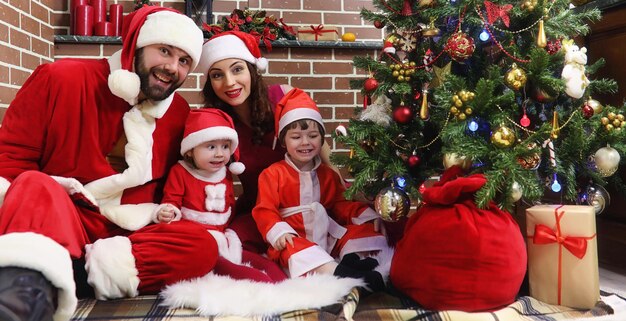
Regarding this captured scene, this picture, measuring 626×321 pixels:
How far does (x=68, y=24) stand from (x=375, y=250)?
212cm

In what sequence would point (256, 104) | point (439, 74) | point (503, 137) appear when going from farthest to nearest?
1. point (256, 104)
2. point (439, 74)
3. point (503, 137)

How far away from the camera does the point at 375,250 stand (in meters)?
1.89

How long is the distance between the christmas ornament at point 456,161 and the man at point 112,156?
0.79 m

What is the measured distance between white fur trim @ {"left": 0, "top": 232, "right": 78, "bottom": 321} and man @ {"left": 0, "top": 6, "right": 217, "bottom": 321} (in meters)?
0.14

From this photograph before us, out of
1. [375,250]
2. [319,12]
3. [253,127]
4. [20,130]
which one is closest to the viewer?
[20,130]

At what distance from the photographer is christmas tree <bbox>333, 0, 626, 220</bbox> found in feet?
5.21

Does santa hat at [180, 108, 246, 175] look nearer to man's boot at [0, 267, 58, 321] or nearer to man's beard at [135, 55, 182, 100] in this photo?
man's beard at [135, 55, 182, 100]

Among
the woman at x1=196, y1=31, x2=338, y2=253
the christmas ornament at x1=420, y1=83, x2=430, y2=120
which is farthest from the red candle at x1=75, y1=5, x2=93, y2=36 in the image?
the christmas ornament at x1=420, y1=83, x2=430, y2=120

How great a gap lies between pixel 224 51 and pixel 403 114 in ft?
2.50

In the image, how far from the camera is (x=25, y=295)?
3.65 ft

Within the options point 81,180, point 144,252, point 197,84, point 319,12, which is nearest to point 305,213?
point 144,252

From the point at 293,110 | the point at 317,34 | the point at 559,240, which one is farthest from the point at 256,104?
the point at 559,240

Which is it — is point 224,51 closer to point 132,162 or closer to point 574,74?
point 132,162

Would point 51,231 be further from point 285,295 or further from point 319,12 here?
point 319,12
